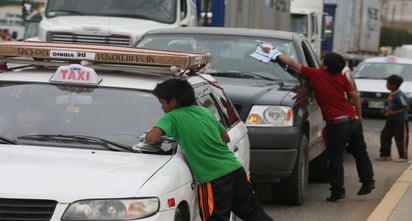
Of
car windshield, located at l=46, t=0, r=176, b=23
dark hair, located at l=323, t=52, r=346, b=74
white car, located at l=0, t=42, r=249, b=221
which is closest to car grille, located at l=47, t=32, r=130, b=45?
car windshield, located at l=46, t=0, r=176, b=23

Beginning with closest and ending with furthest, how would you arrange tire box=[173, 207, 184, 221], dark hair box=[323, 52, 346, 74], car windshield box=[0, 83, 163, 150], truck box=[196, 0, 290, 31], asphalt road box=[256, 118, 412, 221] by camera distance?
tire box=[173, 207, 184, 221] → car windshield box=[0, 83, 163, 150] → asphalt road box=[256, 118, 412, 221] → dark hair box=[323, 52, 346, 74] → truck box=[196, 0, 290, 31]

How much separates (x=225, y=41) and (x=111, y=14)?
5.60 meters

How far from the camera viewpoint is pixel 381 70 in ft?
73.8

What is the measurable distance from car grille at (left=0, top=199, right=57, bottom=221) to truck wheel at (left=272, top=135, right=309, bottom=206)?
4.31 m

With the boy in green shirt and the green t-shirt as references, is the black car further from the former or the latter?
the green t-shirt

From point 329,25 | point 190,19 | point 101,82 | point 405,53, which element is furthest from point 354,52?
point 101,82

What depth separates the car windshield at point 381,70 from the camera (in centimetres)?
2198

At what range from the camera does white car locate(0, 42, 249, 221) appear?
4449mm

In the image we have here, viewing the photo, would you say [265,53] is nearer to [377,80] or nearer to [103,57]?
[103,57]

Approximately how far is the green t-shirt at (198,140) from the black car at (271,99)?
2719 millimetres

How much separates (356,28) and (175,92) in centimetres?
2928

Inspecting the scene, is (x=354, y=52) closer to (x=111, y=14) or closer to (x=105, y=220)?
(x=111, y=14)

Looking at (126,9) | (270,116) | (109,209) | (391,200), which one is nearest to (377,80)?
(126,9)

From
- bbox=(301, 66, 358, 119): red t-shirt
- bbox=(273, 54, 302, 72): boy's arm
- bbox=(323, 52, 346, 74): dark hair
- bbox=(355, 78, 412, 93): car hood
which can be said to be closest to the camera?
bbox=(323, 52, 346, 74): dark hair
